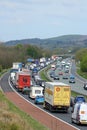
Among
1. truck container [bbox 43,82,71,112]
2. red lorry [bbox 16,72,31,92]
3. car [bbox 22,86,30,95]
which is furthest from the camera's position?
red lorry [bbox 16,72,31,92]

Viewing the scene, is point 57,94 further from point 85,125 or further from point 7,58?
point 7,58

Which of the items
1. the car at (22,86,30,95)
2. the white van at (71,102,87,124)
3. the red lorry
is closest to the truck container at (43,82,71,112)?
the white van at (71,102,87,124)

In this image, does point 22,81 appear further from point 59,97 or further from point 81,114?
point 81,114

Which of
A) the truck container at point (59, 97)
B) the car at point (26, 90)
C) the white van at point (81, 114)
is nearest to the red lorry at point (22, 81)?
the car at point (26, 90)

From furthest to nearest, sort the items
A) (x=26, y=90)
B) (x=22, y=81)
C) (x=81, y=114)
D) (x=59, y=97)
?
(x=22, y=81)
(x=26, y=90)
(x=59, y=97)
(x=81, y=114)

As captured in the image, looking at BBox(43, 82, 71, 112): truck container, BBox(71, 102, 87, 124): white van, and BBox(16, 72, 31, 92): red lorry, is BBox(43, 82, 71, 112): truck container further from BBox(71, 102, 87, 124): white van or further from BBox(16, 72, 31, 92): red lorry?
BBox(16, 72, 31, 92): red lorry

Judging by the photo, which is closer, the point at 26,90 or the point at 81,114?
the point at 81,114

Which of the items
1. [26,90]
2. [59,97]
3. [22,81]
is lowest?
[26,90]

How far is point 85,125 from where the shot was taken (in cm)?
3312

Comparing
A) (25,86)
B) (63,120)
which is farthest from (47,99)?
(25,86)

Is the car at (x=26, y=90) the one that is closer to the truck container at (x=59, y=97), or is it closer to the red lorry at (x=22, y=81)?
the red lorry at (x=22, y=81)

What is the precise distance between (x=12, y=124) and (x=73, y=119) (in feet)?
43.8

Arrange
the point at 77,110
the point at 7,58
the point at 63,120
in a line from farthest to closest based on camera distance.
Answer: the point at 7,58 < the point at 63,120 < the point at 77,110

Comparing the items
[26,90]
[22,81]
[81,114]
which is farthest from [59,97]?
[22,81]
